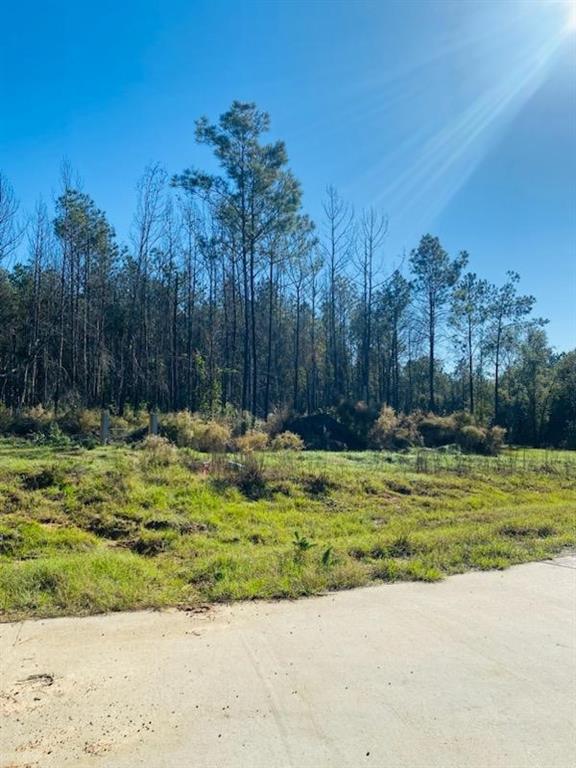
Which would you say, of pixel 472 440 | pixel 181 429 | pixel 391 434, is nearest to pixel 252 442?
pixel 181 429

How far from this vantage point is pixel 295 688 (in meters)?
3.35

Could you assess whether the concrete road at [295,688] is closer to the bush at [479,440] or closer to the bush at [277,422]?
the bush at [277,422]

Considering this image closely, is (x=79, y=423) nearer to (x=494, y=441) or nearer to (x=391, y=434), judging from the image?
(x=391, y=434)

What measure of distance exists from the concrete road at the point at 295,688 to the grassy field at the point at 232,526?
0.62 m

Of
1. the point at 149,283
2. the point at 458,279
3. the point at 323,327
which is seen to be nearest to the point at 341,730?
the point at 149,283

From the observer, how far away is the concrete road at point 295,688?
106 inches

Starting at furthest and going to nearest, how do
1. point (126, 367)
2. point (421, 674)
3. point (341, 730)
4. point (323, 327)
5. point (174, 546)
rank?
point (323, 327) < point (126, 367) < point (174, 546) < point (421, 674) < point (341, 730)

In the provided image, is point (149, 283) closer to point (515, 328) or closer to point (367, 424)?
point (367, 424)

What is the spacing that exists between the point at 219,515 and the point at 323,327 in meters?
38.1

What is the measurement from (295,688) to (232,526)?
507cm

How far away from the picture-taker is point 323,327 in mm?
46000

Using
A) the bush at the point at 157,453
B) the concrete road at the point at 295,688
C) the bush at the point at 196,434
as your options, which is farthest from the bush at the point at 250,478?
the concrete road at the point at 295,688

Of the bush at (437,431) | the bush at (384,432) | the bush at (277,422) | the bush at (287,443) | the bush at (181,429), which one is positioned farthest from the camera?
the bush at (437,431)

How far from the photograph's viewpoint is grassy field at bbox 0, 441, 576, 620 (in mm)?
5352
